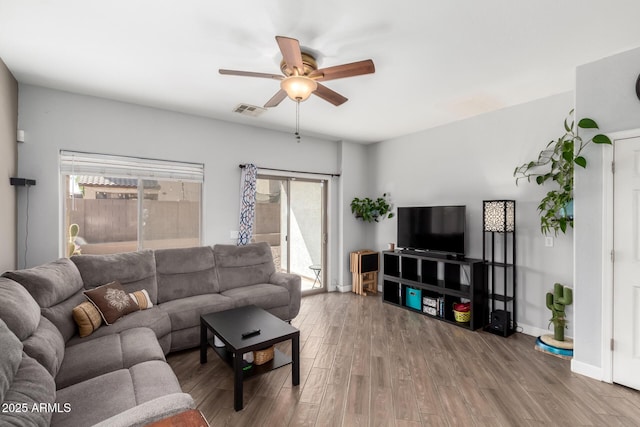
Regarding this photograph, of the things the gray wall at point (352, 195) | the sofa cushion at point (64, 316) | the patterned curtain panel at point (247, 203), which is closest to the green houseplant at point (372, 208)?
the gray wall at point (352, 195)

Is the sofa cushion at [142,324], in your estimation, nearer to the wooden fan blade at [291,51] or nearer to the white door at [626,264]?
the wooden fan blade at [291,51]

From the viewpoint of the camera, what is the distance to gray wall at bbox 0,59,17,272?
8.36 feet

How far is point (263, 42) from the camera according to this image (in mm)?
2232

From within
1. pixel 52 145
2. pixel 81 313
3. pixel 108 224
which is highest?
pixel 52 145

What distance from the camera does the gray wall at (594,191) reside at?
2.37 m

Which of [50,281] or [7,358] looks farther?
[50,281]

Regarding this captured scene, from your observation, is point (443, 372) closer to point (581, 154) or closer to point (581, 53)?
point (581, 154)

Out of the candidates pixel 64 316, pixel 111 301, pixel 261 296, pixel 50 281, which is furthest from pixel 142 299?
pixel 261 296

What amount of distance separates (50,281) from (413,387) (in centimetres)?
285

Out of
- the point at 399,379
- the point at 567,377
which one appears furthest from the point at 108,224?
the point at 567,377

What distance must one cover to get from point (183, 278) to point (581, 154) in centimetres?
410

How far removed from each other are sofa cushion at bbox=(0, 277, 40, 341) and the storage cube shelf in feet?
12.6

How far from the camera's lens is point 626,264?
2352 mm

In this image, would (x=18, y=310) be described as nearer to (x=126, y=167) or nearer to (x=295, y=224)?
(x=126, y=167)
